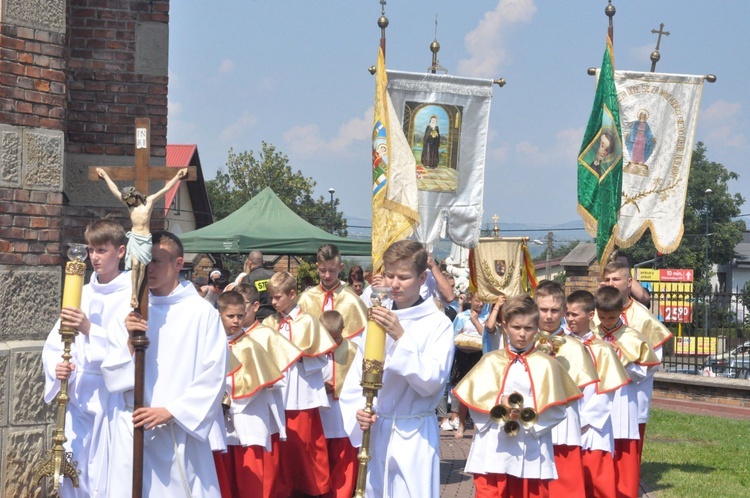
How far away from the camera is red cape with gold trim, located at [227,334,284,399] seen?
7.73 meters

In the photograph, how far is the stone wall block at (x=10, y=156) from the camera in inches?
284

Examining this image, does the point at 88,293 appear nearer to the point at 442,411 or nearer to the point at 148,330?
the point at 148,330

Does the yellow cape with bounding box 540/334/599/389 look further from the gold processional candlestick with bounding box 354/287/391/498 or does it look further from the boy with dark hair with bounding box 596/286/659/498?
the gold processional candlestick with bounding box 354/287/391/498

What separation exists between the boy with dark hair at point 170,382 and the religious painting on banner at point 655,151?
7.56 metres

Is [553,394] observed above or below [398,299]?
below

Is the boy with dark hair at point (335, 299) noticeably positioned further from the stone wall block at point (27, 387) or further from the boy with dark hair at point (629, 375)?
the stone wall block at point (27, 387)

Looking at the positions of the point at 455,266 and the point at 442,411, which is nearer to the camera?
the point at 442,411

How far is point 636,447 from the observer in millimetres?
8781

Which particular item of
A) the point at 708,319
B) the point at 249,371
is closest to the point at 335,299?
the point at 249,371

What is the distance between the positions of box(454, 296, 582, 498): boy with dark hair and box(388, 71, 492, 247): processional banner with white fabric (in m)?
3.61

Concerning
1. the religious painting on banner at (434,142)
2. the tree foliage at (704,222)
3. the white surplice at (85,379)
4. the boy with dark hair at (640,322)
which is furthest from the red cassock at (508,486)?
the tree foliage at (704,222)

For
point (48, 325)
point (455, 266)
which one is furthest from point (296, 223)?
point (48, 325)

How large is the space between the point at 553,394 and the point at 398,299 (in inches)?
50.4

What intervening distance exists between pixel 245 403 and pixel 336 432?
1.37 meters
